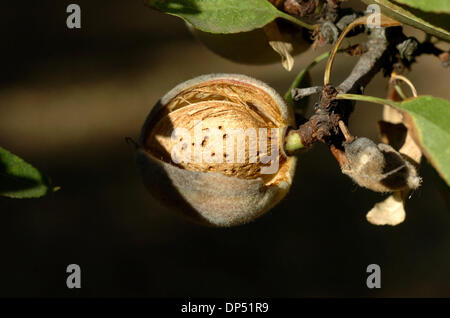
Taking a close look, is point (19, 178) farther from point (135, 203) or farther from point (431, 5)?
point (135, 203)

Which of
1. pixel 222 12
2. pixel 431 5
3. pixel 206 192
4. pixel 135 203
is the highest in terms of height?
pixel 135 203

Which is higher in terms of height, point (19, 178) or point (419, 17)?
point (419, 17)

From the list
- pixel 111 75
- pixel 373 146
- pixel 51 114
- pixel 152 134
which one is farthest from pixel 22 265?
pixel 373 146

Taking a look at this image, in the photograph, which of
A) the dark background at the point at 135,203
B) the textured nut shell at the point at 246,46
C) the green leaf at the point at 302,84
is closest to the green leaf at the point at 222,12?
the textured nut shell at the point at 246,46

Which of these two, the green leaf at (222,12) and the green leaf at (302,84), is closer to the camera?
the green leaf at (222,12)

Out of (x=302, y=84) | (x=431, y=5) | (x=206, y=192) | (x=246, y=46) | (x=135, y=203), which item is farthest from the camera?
(x=135, y=203)

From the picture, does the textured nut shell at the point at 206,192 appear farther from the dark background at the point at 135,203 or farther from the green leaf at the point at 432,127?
the dark background at the point at 135,203

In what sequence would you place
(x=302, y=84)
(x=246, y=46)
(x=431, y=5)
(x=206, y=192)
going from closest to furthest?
(x=431, y=5) → (x=206, y=192) → (x=246, y=46) → (x=302, y=84)

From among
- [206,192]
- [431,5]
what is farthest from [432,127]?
[206,192]
